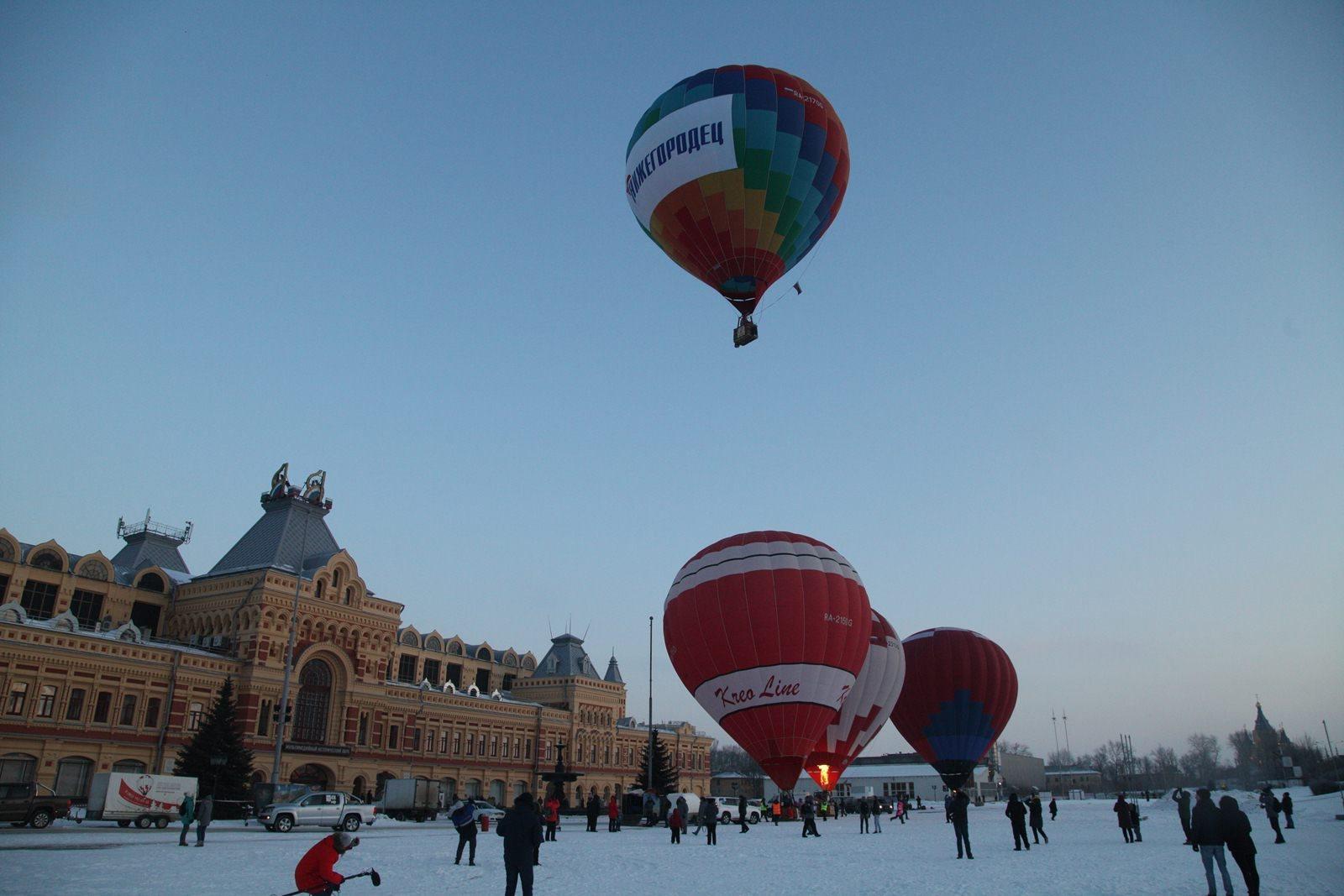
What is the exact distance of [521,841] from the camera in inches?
455

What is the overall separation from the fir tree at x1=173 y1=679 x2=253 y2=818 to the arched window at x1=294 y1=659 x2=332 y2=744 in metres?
8.92

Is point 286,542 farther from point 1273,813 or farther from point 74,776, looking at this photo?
point 1273,813

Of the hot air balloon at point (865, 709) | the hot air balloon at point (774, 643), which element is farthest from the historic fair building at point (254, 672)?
the hot air balloon at point (865, 709)

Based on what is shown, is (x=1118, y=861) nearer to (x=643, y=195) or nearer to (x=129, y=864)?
(x=129, y=864)

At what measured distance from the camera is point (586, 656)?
259ft

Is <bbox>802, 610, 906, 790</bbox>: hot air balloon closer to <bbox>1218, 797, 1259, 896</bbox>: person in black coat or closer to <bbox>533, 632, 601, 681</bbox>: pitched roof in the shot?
<bbox>1218, 797, 1259, 896</bbox>: person in black coat

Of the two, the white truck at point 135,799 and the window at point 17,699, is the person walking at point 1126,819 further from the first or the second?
the window at point 17,699

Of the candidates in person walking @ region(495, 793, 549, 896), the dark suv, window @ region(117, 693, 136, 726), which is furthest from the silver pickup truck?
person walking @ region(495, 793, 549, 896)

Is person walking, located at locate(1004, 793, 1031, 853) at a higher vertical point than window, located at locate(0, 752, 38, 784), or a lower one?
lower

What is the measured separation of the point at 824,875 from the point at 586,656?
64.0m

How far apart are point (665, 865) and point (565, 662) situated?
58.9 metres

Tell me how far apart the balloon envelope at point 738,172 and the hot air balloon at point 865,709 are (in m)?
15.9

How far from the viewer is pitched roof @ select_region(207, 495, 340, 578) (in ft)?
174

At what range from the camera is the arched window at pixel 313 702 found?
4959 cm
